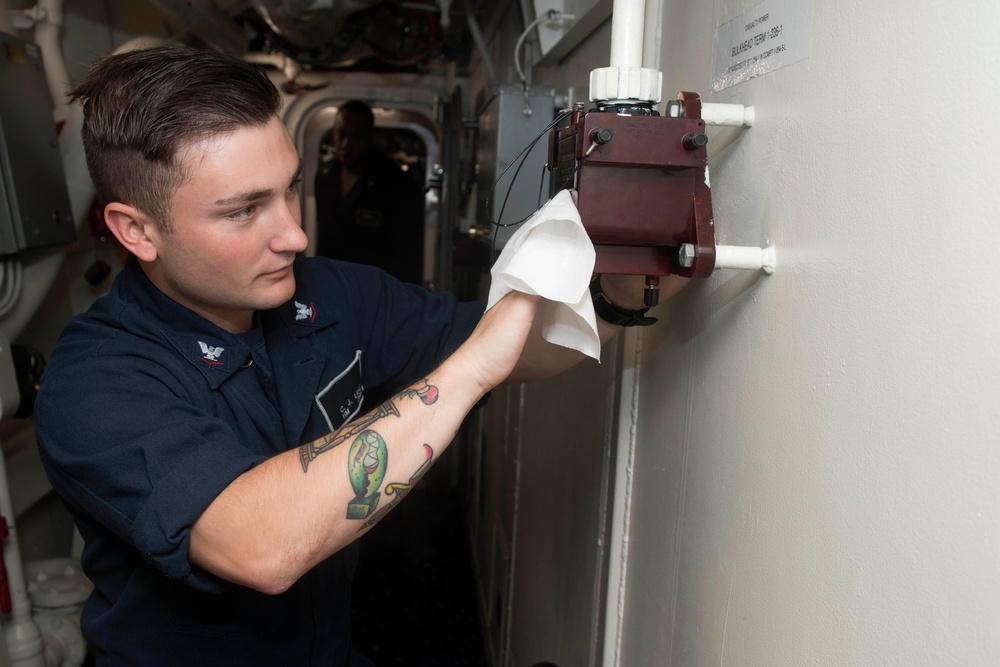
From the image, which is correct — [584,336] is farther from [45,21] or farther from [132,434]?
[45,21]

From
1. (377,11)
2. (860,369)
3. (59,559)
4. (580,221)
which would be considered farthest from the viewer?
(377,11)

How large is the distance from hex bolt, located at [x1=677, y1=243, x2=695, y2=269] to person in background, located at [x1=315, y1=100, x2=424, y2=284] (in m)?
3.21

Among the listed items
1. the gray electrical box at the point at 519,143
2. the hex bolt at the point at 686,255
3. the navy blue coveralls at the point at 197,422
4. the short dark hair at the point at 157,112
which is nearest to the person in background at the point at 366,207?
the gray electrical box at the point at 519,143

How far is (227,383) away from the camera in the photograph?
1068 millimetres

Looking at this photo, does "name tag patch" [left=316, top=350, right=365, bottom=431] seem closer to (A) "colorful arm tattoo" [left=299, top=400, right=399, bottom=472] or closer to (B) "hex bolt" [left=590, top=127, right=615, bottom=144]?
(A) "colorful arm tattoo" [left=299, top=400, right=399, bottom=472]

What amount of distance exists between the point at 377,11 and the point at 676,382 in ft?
8.13

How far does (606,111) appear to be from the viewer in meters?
0.77

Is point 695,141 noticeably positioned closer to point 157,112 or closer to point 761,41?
point 761,41

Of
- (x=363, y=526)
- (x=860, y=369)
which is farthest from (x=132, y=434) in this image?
(x=860, y=369)

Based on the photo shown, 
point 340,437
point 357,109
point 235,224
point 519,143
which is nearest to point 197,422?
point 340,437

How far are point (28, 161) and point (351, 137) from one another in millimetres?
2090

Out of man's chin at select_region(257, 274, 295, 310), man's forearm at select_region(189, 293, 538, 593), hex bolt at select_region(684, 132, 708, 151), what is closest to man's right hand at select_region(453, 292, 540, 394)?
man's forearm at select_region(189, 293, 538, 593)

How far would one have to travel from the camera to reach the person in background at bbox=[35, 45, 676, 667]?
802 mm

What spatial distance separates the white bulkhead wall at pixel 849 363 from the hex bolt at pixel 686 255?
0.06 meters
